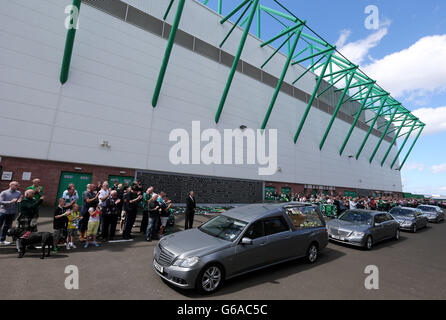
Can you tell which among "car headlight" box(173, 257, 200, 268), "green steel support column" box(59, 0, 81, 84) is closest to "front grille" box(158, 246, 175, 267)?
"car headlight" box(173, 257, 200, 268)

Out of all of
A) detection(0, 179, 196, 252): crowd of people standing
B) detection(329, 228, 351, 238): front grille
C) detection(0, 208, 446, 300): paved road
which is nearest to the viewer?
detection(0, 208, 446, 300): paved road

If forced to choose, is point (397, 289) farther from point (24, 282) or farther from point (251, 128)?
point (251, 128)

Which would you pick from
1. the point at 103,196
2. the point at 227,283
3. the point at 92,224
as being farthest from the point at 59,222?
the point at 227,283

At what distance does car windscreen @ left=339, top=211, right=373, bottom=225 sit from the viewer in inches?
313

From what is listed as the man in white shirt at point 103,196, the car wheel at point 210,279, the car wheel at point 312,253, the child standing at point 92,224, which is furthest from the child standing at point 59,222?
the car wheel at point 312,253

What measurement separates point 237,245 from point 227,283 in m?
0.84

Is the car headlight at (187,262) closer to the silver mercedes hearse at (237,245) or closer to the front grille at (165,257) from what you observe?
the silver mercedes hearse at (237,245)

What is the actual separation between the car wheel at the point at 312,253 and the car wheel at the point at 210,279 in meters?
2.94

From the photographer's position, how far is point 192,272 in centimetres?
362

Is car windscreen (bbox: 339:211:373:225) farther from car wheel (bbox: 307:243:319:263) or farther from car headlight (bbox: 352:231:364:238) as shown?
car wheel (bbox: 307:243:319:263)

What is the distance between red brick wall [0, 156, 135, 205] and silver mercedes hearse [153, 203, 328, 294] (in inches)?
369

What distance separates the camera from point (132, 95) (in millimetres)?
12984

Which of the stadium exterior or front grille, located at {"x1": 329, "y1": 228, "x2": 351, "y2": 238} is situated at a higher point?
the stadium exterior
